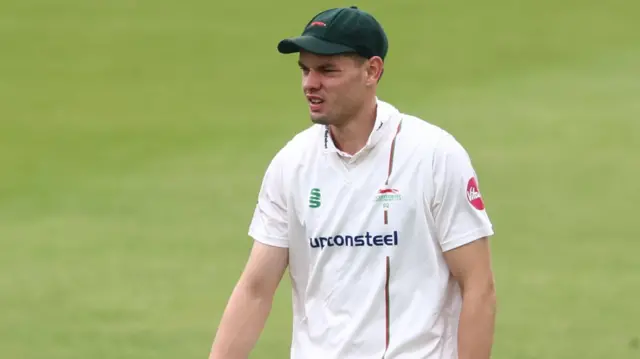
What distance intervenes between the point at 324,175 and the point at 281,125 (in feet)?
35.3

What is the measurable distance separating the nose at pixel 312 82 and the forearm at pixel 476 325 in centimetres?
89

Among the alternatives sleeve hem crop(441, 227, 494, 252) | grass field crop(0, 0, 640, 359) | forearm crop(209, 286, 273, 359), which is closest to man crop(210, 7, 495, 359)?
sleeve hem crop(441, 227, 494, 252)

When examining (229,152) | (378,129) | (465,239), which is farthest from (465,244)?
(229,152)

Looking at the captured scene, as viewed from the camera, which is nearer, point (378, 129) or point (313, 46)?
point (313, 46)

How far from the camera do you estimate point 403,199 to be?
17.6 feet

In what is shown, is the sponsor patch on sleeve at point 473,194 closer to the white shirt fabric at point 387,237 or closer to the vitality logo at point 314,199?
the white shirt fabric at point 387,237

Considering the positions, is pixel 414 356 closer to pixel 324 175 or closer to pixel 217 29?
pixel 324 175

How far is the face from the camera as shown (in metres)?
5.42

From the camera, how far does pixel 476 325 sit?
5324mm

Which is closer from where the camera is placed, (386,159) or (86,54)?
(386,159)

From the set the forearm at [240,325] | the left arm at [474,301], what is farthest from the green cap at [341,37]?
the forearm at [240,325]

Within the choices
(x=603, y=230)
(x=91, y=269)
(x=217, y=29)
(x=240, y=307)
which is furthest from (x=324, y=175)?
(x=217, y=29)

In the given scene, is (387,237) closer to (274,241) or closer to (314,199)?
(314,199)

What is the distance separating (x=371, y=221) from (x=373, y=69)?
557 mm
